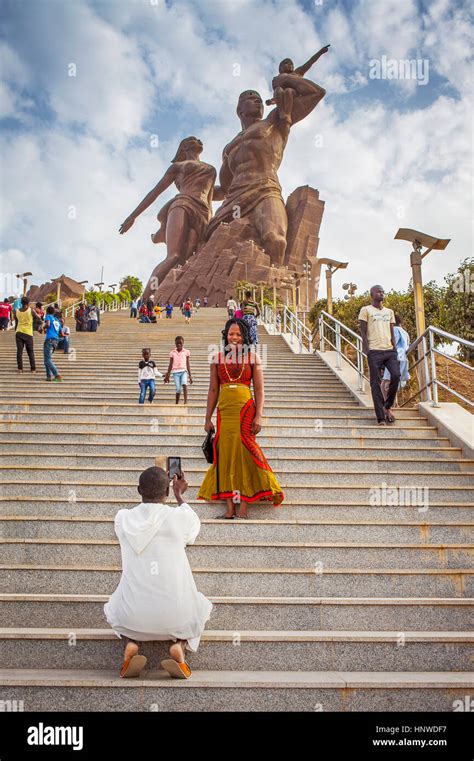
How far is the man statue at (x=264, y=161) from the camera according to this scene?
36125 mm

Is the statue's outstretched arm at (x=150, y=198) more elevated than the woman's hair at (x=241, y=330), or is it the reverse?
the statue's outstretched arm at (x=150, y=198)

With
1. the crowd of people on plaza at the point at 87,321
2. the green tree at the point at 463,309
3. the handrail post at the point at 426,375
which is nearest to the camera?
the handrail post at the point at 426,375

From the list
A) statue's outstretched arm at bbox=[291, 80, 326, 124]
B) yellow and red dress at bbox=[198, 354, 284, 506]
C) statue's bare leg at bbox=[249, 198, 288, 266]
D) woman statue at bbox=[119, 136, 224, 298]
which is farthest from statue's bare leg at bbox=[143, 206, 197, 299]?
yellow and red dress at bbox=[198, 354, 284, 506]

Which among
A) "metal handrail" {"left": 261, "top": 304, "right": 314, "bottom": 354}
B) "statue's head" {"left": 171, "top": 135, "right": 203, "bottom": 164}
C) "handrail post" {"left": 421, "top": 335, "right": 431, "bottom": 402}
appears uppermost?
"statue's head" {"left": 171, "top": 135, "right": 203, "bottom": 164}

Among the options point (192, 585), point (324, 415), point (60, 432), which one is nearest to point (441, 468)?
point (324, 415)

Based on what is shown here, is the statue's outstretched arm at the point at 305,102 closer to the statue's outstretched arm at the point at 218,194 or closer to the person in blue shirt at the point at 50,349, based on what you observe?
the statue's outstretched arm at the point at 218,194

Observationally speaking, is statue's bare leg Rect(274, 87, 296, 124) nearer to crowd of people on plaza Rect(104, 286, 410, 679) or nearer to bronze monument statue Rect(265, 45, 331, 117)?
bronze monument statue Rect(265, 45, 331, 117)

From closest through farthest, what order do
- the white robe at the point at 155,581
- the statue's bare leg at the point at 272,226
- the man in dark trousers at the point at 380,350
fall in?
the white robe at the point at 155,581, the man in dark trousers at the point at 380,350, the statue's bare leg at the point at 272,226

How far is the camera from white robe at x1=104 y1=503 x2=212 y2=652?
2740 millimetres

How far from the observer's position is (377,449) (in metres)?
5.84

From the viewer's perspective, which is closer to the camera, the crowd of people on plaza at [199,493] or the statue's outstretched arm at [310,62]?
the crowd of people on plaza at [199,493]

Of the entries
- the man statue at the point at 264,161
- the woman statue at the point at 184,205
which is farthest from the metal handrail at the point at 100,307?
the man statue at the point at 264,161

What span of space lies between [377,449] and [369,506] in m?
1.36

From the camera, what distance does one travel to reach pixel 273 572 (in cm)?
370
